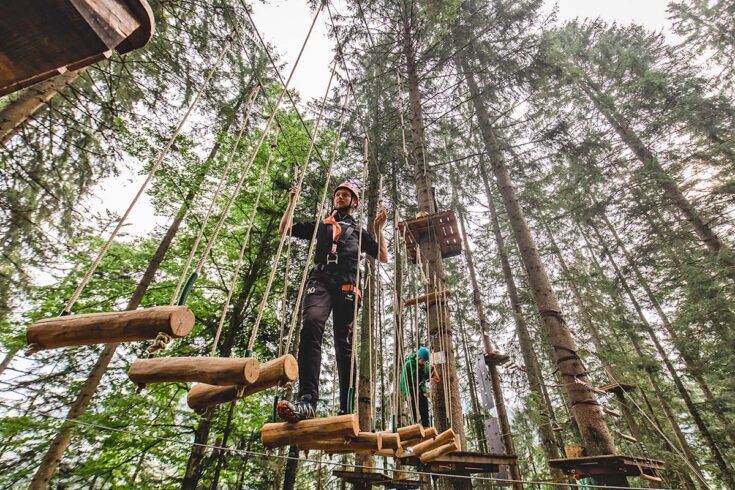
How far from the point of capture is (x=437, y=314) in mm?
4504

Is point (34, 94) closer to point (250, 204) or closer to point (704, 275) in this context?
point (250, 204)

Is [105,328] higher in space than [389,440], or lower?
higher

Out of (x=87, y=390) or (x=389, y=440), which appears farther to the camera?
(x=87, y=390)

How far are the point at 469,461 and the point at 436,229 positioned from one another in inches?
122

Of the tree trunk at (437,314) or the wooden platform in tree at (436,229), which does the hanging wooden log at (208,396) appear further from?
the wooden platform in tree at (436,229)

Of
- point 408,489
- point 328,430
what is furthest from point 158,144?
point 408,489

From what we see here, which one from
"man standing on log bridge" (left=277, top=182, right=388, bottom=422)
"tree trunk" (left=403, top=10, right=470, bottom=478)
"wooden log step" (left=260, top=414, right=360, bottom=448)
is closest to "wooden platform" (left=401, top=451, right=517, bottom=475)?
"tree trunk" (left=403, top=10, right=470, bottom=478)

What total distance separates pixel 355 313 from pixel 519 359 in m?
10.2

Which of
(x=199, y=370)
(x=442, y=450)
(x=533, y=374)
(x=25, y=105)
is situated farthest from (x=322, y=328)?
(x=533, y=374)

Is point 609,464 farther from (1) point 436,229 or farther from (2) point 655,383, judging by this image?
(2) point 655,383

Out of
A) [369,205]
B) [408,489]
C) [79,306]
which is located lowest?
[408,489]

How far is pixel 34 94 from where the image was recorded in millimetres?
4051

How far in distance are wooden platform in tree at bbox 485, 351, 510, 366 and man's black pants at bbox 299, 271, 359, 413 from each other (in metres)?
6.11

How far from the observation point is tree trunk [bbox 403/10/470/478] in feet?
13.6
